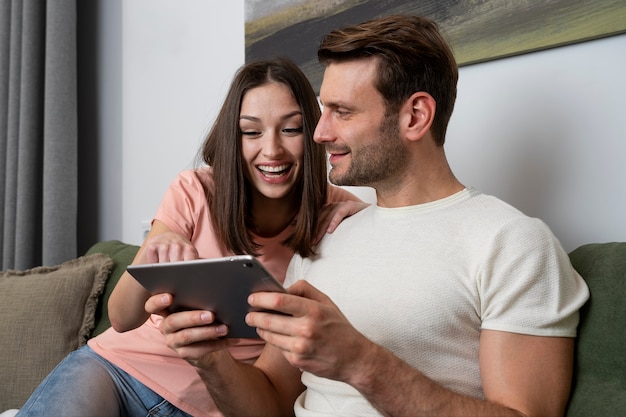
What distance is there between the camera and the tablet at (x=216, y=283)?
93 centimetres

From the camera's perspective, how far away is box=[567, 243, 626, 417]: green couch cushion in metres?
1.10

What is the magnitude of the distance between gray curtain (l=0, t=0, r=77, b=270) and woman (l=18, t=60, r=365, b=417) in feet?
4.13

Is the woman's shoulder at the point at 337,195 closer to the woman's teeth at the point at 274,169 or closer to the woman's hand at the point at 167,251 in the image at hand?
the woman's teeth at the point at 274,169

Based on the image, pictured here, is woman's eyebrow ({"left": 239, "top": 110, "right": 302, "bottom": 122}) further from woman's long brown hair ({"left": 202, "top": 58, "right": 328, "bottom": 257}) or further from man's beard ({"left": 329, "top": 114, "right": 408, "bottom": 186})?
man's beard ({"left": 329, "top": 114, "right": 408, "bottom": 186})

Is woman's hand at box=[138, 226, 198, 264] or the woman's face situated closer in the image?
woman's hand at box=[138, 226, 198, 264]

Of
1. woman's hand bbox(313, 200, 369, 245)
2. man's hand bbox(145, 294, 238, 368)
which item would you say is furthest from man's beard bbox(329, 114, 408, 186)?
man's hand bbox(145, 294, 238, 368)

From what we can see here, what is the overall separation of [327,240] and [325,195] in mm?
153

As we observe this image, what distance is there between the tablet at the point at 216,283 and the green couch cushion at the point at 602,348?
1.77 ft

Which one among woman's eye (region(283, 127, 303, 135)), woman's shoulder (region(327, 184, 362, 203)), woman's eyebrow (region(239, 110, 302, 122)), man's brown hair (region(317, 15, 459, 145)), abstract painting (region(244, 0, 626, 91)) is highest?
abstract painting (region(244, 0, 626, 91))

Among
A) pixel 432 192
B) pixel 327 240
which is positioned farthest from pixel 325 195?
pixel 432 192

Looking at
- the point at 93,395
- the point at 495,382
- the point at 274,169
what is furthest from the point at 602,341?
the point at 93,395

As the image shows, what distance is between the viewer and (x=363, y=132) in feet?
4.44

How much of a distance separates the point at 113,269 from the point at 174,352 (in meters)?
0.62

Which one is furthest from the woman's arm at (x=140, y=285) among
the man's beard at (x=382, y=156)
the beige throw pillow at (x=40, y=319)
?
the beige throw pillow at (x=40, y=319)
